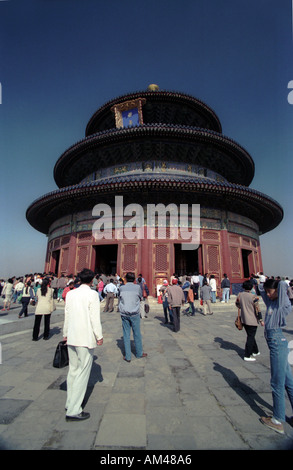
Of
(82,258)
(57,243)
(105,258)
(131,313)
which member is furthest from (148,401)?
(105,258)

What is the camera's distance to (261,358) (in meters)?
4.43

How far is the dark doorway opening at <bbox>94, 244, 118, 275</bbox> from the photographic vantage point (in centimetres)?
1739

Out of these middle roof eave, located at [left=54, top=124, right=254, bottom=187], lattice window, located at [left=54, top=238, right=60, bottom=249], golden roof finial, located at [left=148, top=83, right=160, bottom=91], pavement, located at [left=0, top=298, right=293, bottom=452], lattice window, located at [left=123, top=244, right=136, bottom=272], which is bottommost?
pavement, located at [left=0, top=298, right=293, bottom=452]

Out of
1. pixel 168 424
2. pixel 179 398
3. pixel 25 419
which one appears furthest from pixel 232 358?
pixel 25 419

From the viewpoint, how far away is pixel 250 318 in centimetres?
445

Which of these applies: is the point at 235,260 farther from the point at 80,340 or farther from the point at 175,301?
the point at 80,340

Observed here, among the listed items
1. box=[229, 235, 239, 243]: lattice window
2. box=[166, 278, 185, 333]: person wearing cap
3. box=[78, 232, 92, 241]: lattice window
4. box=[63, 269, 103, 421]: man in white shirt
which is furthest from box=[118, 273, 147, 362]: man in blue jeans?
box=[229, 235, 239, 243]: lattice window

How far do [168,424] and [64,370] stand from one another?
7.40 feet

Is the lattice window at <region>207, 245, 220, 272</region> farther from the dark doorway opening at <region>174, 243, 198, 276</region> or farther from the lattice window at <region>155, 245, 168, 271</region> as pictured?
the dark doorway opening at <region>174, 243, 198, 276</region>

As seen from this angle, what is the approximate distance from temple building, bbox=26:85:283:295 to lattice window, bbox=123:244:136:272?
0.06 metres

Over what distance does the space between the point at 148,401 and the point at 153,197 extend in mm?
11867
